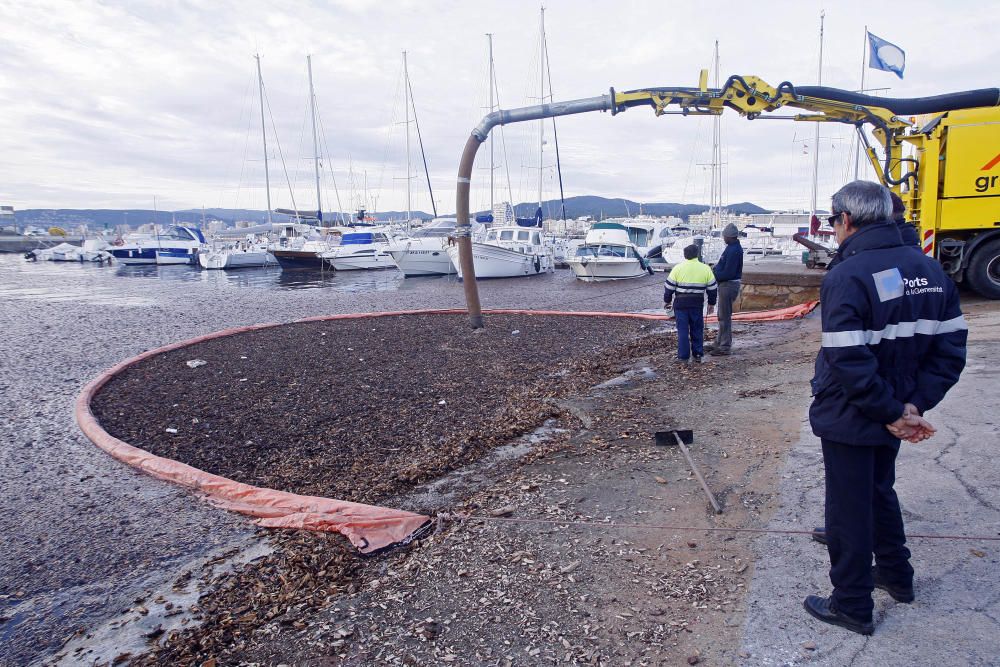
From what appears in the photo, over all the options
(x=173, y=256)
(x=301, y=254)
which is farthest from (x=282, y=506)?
(x=173, y=256)

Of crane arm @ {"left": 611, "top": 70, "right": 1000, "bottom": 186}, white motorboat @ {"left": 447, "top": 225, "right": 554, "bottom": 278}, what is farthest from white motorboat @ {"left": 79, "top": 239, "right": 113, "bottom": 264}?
crane arm @ {"left": 611, "top": 70, "right": 1000, "bottom": 186}

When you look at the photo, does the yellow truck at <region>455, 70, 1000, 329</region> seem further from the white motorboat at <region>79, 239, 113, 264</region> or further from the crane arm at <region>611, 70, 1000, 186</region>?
the white motorboat at <region>79, 239, 113, 264</region>

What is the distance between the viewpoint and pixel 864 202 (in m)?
2.69

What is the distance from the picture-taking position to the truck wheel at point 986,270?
1086 cm

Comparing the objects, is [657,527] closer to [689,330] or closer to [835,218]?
[835,218]

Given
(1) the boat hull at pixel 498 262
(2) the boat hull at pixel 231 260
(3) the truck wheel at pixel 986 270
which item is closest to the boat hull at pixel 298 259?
(2) the boat hull at pixel 231 260

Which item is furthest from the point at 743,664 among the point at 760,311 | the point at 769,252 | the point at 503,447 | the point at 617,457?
the point at 769,252

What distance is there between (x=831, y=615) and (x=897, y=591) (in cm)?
41

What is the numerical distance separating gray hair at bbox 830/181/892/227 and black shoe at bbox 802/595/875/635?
5.72 feet

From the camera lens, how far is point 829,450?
2775 mm

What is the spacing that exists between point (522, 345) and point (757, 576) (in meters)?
7.91

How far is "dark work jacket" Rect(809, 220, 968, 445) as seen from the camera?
255 cm

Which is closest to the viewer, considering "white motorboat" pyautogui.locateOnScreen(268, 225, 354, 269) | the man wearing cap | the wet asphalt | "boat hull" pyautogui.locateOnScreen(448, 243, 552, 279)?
the wet asphalt

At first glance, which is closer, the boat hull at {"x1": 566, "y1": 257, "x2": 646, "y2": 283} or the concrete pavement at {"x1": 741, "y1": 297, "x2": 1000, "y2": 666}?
the concrete pavement at {"x1": 741, "y1": 297, "x2": 1000, "y2": 666}
